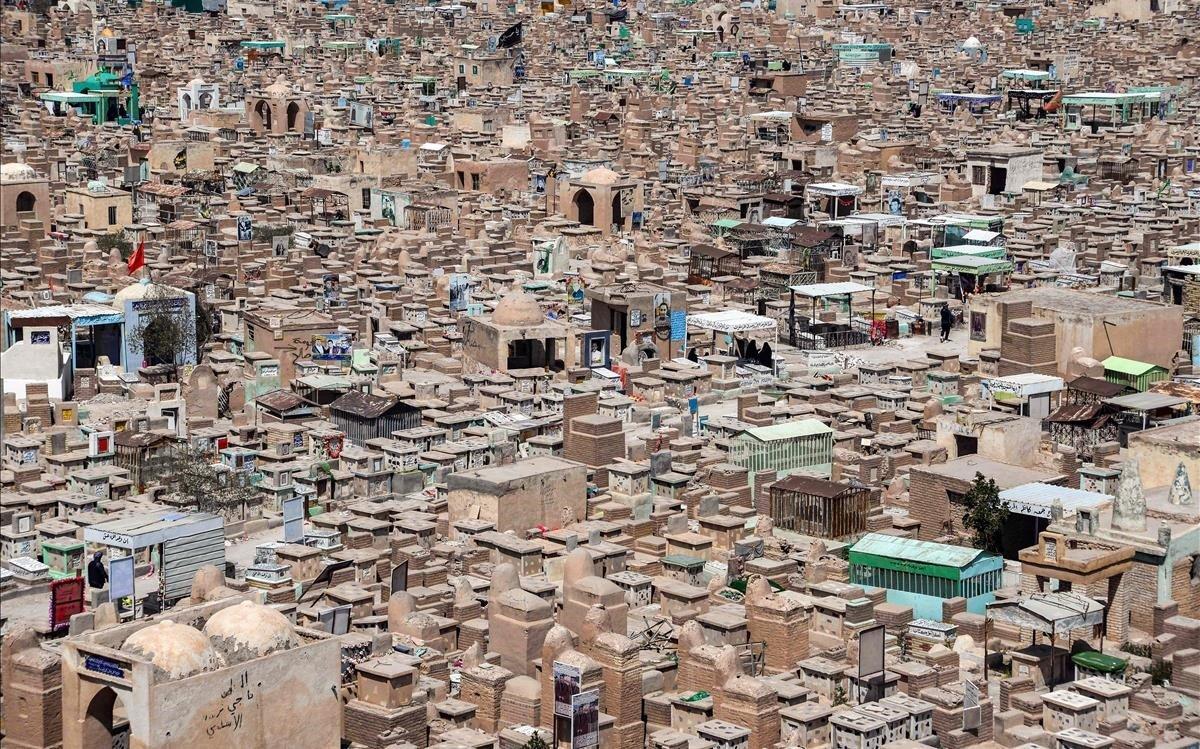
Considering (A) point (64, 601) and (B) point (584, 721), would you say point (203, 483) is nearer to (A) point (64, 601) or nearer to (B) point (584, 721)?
(A) point (64, 601)

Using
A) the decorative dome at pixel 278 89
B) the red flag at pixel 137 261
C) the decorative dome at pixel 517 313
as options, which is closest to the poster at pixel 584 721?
the decorative dome at pixel 517 313

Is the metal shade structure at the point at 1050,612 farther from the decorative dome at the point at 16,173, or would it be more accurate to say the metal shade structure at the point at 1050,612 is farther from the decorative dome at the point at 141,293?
the decorative dome at the point at 16,173

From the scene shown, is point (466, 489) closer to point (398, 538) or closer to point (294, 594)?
point (398, 538)

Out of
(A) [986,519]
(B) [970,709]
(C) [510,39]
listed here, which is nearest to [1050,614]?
(B) [970,709]

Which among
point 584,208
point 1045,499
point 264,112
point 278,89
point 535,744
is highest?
point 278,89

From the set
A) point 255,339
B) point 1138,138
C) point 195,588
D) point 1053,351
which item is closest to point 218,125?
point 1138,138
